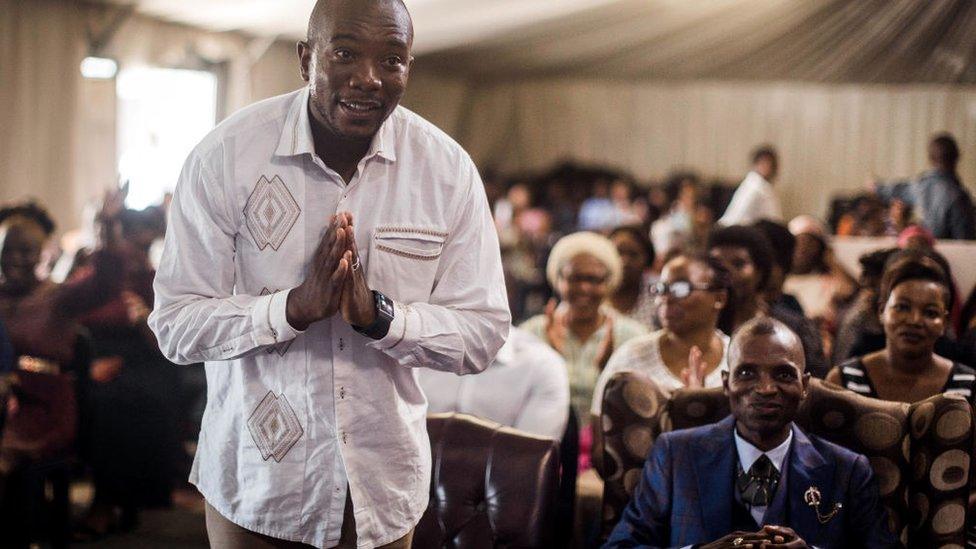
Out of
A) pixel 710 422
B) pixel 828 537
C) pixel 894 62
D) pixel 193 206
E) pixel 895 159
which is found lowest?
pixel 828 537

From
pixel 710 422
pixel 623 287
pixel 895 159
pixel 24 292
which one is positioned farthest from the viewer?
pixel 895 159

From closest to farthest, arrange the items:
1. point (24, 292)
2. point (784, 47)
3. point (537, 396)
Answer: point (537, 396) → point (24, 292) → point (784, 47)

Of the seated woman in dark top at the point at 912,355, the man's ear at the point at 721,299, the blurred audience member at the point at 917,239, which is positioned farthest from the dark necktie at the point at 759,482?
the blurred audience member at the point at 917,239

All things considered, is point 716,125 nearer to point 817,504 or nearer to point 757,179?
point 757,179

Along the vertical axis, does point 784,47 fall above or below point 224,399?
above

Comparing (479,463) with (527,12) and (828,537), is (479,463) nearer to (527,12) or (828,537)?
(828,537)

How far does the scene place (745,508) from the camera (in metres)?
2.49

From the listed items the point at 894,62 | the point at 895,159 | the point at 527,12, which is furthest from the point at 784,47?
the point at 527,12

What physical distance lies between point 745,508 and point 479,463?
2.36 ft

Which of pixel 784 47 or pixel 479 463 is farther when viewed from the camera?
pixel 784 47

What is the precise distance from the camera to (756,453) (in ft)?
8.25

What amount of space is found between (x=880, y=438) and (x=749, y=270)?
58.7 inches

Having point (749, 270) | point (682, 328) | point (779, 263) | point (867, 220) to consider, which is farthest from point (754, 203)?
point (682, 328)

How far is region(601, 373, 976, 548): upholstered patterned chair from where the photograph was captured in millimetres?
2553
